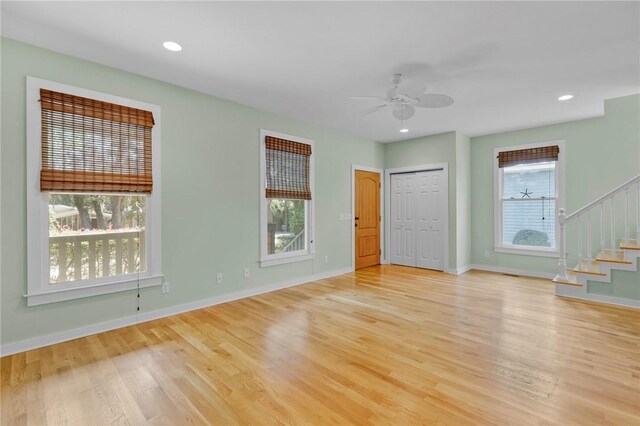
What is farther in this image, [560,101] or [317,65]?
[560,101]

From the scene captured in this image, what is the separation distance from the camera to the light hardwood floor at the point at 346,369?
1.83m

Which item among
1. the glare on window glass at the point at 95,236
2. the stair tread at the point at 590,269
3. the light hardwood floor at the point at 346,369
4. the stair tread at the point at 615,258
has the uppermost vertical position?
the glare on window glass at the point at 95,236

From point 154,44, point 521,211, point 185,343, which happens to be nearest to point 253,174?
point 154,44

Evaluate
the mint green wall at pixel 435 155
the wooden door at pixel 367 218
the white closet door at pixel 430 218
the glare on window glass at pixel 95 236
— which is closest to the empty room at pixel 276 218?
the glare on window glass at pixel 95 236

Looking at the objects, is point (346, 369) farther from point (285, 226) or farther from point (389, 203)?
point (389, 203)

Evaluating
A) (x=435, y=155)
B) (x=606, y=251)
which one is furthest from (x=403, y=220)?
(x=606, y=251)

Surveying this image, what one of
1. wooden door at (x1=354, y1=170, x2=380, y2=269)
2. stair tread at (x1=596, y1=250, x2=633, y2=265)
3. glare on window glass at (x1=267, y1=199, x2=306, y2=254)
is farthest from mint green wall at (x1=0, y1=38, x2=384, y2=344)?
stair tread at (x1=596, y1=250, x2=633, y2=265)

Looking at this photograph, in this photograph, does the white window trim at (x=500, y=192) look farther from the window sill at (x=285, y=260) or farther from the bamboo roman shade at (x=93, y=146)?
the bamboo roman shade at (x=93, y=146)

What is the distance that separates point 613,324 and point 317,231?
3869mm

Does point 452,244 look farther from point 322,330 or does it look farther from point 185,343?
point 185,343

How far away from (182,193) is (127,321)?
1.50m

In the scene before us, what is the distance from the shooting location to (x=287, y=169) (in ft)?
15.8

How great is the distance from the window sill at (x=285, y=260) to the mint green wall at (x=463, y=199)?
2.84 metres

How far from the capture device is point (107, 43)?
2.69 metres
